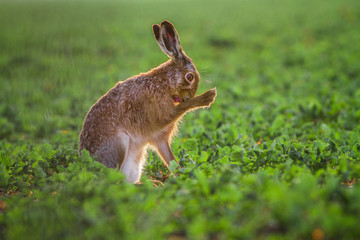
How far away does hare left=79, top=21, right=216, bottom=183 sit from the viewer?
4.48 m

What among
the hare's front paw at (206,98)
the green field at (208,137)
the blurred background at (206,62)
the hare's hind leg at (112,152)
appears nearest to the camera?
the green field at (208,137)

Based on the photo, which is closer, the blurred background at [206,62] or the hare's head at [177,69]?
the hare's head at [177,69]

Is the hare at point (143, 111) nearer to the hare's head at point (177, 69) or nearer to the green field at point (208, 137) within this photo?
the hare's head at point (177, 69)

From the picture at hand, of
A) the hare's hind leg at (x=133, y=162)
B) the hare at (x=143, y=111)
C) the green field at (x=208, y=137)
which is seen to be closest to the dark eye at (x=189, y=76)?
the hare at (x=143, y=111)

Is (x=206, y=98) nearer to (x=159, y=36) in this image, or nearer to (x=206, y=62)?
(x=159, y=36)

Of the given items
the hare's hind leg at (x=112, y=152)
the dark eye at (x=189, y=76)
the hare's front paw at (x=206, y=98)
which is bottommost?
the hare's hind leg at (x=112, y=152)

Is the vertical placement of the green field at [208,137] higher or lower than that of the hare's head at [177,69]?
lower

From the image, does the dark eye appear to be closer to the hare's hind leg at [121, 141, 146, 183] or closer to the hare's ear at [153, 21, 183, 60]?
the hare's ear at [153, 21, 183, 60]

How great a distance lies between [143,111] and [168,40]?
968 millimetres

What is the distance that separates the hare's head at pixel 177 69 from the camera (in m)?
4.85

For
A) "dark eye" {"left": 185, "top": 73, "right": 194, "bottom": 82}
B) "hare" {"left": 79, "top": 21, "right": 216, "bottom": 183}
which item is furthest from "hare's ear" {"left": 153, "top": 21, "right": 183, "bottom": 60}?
"dark eye" {"left": 185, "top": 73, "right": 194, "bottom": 82}

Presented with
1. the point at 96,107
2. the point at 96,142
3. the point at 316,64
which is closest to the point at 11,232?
the point at 96,142

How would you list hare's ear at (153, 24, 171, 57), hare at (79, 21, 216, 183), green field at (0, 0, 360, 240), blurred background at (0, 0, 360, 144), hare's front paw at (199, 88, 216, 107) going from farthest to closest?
blurred background at (0, 0, 360, 144), hare's ear at (153, 24, 171, 57), hare's front paw at (199, 88, 216, 107), hare at (79, 21, 216, 183), green field at (0, 0, 360, 240)

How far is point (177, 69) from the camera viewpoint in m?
4.93
